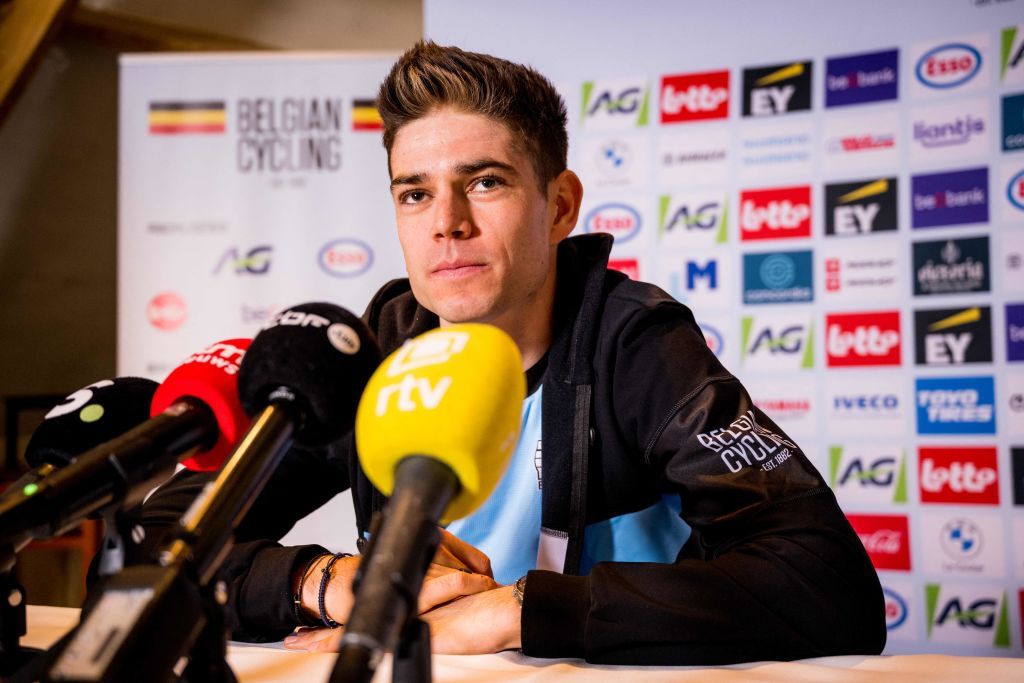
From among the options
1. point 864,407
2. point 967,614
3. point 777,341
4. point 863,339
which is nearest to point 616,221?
point 777,341

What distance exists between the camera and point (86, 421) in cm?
77

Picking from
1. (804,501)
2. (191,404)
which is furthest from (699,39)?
(191,404)

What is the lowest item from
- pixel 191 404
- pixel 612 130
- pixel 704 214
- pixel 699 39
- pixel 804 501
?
pixel 804 501

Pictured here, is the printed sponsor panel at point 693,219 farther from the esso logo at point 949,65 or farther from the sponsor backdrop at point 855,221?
the esso logo at point 949,65

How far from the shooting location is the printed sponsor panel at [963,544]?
281 centimetres

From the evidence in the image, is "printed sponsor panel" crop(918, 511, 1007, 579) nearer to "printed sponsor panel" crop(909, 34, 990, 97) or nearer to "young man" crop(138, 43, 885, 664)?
"printed sponsor panel" crop(909, 34, 990, 97)

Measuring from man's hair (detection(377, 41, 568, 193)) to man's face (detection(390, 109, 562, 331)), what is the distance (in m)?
0.02

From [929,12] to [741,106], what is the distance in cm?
67

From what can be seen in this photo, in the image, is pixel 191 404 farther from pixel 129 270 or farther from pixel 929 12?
pixel 929 12

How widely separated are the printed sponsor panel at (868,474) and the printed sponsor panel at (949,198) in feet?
2.53

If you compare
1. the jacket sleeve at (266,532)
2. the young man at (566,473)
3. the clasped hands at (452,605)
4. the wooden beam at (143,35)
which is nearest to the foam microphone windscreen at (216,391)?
the jacket sleeve at (266,532)

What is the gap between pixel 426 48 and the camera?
152cm

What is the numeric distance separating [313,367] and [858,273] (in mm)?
2705

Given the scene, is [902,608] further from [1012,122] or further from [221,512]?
[221,512]
